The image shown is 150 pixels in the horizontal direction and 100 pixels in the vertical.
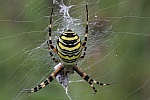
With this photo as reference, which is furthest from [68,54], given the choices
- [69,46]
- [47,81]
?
[47,81]

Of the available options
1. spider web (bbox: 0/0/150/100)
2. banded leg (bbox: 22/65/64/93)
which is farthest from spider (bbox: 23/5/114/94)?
spider web (bbox: 0/0/150/100)

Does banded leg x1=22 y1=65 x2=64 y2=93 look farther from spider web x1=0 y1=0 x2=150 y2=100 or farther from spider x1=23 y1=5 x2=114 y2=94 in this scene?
spider web x1=0 y1=0 x2=150 y2=100

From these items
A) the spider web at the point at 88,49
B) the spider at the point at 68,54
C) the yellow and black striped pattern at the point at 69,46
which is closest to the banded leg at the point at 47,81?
the spider at the point at 68,54

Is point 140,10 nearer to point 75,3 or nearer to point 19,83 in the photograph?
point 75,3

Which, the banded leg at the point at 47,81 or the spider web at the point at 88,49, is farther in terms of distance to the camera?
the spider web at the point at 88,49

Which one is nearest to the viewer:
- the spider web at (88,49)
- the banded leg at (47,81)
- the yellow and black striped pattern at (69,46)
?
the yellow and black striped pattern at (69,46)

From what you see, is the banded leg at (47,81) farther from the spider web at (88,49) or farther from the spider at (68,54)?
the spider web at (88,49)

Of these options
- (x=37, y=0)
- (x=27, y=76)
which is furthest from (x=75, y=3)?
(x=27, y=76)

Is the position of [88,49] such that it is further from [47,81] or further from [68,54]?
[68,54]
